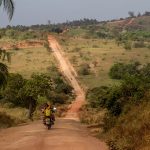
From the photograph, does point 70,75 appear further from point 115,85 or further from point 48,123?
point 48,123

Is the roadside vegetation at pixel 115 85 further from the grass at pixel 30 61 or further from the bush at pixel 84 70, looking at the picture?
the grass at pixel 30 61

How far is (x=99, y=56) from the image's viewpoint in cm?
7944

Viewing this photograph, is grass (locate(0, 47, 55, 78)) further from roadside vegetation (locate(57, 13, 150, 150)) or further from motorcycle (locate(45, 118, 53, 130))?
motorcycle (locate(45, 118, 53, 130))

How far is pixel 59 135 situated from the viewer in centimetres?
1984

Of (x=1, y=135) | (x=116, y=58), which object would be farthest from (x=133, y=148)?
(x=116, y=58)

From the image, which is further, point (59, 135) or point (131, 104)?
point (131, 104)

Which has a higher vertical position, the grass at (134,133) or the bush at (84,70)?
the bush at (84,70)

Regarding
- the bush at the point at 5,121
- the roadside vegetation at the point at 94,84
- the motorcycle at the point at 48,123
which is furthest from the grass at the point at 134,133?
the bush at the point at 5,121

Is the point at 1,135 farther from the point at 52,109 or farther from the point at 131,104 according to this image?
the point at 131,104

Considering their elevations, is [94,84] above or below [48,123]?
above

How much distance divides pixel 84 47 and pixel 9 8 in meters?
67.3

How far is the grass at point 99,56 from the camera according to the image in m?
64.7

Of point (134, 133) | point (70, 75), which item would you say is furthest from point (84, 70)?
point (134, 133)

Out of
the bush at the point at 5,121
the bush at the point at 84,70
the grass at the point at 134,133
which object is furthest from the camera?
the bush at the point at 84,70
